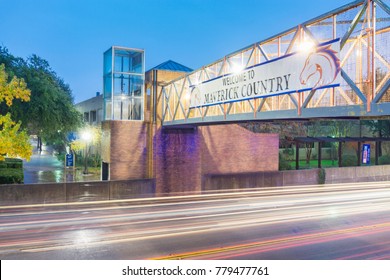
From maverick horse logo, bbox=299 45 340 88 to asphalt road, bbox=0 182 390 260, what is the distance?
4.86m

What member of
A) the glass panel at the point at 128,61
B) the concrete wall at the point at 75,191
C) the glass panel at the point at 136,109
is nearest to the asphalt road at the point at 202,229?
the concrete wall at the point at 75,191

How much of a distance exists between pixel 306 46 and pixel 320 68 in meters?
1.20

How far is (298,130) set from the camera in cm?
3584

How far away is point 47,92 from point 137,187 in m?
9.33

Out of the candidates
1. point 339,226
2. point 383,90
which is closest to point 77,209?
point 339,226

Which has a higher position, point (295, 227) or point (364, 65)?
point (364, 65)

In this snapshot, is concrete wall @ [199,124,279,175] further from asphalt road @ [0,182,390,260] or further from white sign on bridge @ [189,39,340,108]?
white sign on bridge @ [189,39,340,108]

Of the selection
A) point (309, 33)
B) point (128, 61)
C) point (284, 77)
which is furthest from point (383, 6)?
point (128, 61)

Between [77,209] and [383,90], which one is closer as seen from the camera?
[383,90]

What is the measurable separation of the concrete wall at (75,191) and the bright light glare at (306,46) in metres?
14.5

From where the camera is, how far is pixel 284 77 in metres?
11.2

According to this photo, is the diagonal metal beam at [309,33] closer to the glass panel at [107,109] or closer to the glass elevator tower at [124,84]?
the glass elevator tower at [124,84]
